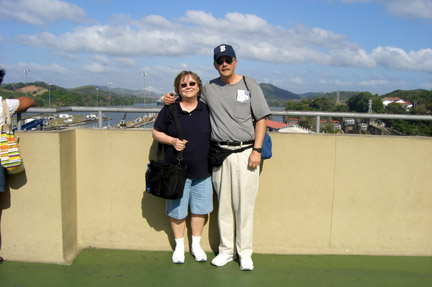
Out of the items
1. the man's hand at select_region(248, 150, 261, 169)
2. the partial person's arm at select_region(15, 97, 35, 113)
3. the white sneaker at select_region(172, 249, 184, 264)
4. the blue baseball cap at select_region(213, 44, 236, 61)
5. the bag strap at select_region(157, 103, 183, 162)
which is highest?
the blue baseball cap at select_region(213, 44, 236, 61)

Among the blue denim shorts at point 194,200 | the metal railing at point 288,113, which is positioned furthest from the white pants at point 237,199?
the metal railing at point 288,113

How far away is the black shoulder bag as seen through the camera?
3043mm

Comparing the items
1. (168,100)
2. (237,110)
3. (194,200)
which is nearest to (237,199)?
(194,200)

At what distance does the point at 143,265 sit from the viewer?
3.32 meters

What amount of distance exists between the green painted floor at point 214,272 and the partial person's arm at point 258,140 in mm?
990

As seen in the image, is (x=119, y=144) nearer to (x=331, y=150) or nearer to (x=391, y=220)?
(x=331, y=150)

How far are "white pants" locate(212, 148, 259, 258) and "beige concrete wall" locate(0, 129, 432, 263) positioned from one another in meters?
0.34

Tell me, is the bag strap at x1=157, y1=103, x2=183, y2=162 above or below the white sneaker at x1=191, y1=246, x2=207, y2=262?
above

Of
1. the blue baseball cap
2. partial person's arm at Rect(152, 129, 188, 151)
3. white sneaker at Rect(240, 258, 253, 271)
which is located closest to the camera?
the blue baseball cap

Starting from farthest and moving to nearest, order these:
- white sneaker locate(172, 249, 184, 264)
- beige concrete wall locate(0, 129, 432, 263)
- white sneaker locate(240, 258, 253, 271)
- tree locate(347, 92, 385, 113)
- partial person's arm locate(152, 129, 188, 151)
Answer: tree locate(347, 92, 385, 113)
beige concrete wall locate(0, 129, 432, 263)
white sneaker locate(172, 249, 184, 264)
white sneaker locate(240, 258, 253, 271)
partial person's arm locate(152, 129, 188, 151)

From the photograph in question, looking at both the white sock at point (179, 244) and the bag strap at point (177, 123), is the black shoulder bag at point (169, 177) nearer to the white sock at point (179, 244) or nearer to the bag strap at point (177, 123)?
the bag strap at point (177, 123)

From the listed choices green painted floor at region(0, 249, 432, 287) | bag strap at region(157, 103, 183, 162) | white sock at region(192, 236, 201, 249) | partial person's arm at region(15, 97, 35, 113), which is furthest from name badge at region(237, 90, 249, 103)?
partial person's arm at region(15, 97, 35, 113)

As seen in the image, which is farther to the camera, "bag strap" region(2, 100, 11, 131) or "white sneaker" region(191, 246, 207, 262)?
"white sneaker" region(191, 246, 207, 262)

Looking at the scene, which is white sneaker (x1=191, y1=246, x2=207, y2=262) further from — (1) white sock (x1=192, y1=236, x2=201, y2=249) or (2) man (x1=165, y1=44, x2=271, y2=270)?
(2) man (x1=165, y1=44, x2=271, y2=270)
